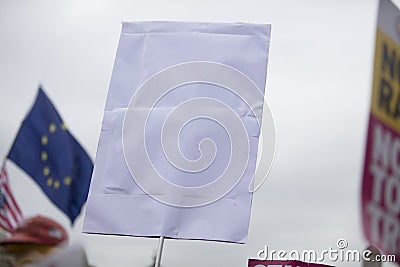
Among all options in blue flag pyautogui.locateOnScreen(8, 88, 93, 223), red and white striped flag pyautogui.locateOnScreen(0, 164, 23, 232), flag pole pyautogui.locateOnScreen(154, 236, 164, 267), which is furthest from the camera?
flag pole pyautogui.locateOnScreen(154, 236, 164, 267)

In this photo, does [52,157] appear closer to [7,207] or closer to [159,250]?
[7,207]

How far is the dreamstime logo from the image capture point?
19.0ft

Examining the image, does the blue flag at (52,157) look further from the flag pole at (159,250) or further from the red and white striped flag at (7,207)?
the flag pole at (159,250)

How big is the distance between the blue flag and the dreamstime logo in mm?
807

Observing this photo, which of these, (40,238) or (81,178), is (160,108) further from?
(40,238)

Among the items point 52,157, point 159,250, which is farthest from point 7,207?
point 159,250

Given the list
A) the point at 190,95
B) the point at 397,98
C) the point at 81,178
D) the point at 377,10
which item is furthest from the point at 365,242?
the point at 190,95

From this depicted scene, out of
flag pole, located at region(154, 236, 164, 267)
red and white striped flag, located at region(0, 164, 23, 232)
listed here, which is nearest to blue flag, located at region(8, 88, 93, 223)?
red and white striped flag, located at region(0, 164, 23, 232)

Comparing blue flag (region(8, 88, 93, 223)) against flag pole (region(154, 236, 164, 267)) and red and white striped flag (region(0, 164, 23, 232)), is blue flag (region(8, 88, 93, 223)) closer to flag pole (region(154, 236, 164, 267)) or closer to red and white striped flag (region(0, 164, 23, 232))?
red and white striped flag (region(0, 164, 23, 232))

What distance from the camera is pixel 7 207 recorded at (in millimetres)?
4730

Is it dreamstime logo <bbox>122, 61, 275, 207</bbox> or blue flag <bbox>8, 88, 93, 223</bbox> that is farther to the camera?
dreamstime logo <bbox>122, 61, 275, 207</bbox>

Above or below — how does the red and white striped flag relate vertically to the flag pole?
below

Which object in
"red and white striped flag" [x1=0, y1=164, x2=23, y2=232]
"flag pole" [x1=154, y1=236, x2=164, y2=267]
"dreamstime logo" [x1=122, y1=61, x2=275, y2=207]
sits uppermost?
"dreamstime logo" [x1=122, y1=61, x2=275, y2=207]

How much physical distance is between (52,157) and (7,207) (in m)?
0.36
